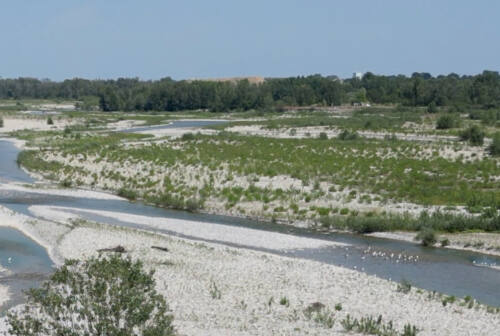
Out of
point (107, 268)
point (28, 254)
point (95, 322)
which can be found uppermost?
point (107, 268)

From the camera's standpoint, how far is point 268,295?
2162cm

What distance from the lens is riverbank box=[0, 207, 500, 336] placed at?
61.6 feet

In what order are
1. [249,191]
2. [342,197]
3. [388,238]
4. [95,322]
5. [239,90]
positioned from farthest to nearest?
[239,90] < [249,191] < [342,197] < [388,238] < [95,322]

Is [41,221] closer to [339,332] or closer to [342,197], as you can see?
[342,197]

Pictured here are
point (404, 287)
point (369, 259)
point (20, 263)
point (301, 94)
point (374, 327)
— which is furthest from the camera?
point (301, 94)

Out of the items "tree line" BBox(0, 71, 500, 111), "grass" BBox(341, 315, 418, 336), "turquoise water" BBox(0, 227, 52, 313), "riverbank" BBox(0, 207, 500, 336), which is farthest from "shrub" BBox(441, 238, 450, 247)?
"tree line" BBox(0, 71, 500, 111)

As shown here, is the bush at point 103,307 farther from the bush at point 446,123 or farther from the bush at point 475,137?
the bush at point 446,123

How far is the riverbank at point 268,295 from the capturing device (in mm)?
18766

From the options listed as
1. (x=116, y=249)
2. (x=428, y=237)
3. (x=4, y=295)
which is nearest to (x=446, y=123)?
(x=428, y=237)

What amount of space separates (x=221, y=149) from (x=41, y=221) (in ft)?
97.2

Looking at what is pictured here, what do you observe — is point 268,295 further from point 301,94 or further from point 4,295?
point 301,94

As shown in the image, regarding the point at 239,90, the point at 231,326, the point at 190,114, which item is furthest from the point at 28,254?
the point at 239,90

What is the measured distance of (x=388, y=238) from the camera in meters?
31.9

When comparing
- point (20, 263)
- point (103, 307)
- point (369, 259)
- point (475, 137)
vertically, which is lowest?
point (20, 263)
